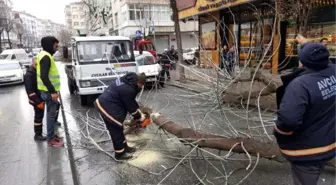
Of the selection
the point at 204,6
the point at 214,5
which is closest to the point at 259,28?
the point at 214,5

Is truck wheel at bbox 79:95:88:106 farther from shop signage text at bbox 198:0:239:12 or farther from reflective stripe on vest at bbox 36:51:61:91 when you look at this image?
shop signage text at bbox 198:0:239:12

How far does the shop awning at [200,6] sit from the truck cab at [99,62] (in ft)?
14.6

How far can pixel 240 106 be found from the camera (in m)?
6.14

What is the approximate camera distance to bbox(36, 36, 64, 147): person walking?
4949 millimetres

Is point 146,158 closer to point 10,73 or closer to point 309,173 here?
point 309,173

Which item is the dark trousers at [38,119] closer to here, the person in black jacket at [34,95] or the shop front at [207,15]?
the person in black jacket at [34,95]

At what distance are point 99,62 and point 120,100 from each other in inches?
189

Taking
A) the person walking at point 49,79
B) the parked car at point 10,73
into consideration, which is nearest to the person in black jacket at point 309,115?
the person walking at point 49,79

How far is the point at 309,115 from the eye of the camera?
2.11 metres

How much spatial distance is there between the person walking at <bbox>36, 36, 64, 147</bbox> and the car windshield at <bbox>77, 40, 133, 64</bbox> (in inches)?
133

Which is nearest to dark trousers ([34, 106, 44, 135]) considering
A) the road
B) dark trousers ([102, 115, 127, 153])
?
the road

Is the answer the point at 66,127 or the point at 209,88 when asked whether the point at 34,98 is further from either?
the point at 209,88

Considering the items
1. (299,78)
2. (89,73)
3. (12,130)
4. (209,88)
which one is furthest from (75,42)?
(299,78)

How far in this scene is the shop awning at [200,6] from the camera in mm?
13508
